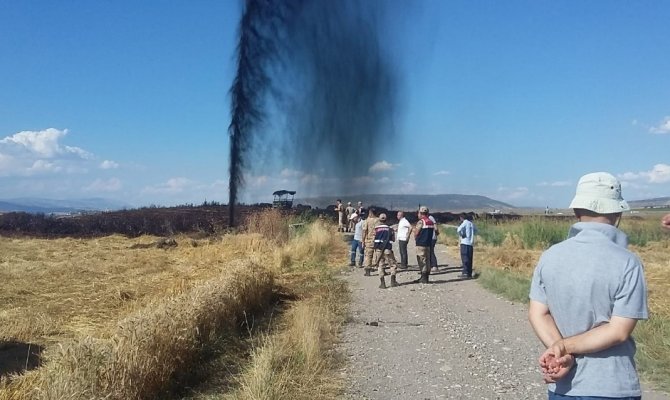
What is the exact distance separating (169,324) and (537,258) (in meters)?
17.1

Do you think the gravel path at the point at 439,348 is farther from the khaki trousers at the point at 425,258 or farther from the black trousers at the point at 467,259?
the black trousers at the point at 467,259

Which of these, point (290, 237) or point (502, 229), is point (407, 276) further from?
point (502, 229)

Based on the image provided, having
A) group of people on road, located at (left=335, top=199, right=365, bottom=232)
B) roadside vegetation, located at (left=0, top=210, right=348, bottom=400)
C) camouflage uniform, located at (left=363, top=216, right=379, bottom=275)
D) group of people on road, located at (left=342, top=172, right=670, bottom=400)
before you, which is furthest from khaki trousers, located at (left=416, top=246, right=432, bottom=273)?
group of people on road, located at (left=335, top=199, right=365, bottom=232)

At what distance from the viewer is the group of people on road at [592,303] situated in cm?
276

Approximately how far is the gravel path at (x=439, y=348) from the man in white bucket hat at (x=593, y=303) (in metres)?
3.37

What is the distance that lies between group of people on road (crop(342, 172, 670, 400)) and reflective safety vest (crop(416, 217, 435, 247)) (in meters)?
11.4

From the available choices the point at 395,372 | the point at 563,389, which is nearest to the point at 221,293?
the point at 395,372

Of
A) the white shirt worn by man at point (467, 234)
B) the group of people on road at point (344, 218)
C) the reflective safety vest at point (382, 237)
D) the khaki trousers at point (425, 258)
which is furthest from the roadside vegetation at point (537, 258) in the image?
the group of people on road at point (344, 218)

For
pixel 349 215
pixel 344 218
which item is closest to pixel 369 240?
pixel 349 215

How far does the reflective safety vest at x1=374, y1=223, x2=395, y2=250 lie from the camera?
46.7ft

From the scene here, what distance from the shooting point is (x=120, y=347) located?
5.25 meters

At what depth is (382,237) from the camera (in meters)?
14.5

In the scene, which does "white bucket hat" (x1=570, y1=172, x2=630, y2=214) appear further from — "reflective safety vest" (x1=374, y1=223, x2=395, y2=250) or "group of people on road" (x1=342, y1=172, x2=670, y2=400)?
"reflective safety vest" (x1=374, y1=223, x2=395, y2=250)

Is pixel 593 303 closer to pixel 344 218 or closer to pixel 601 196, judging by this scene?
pixel 601 196
